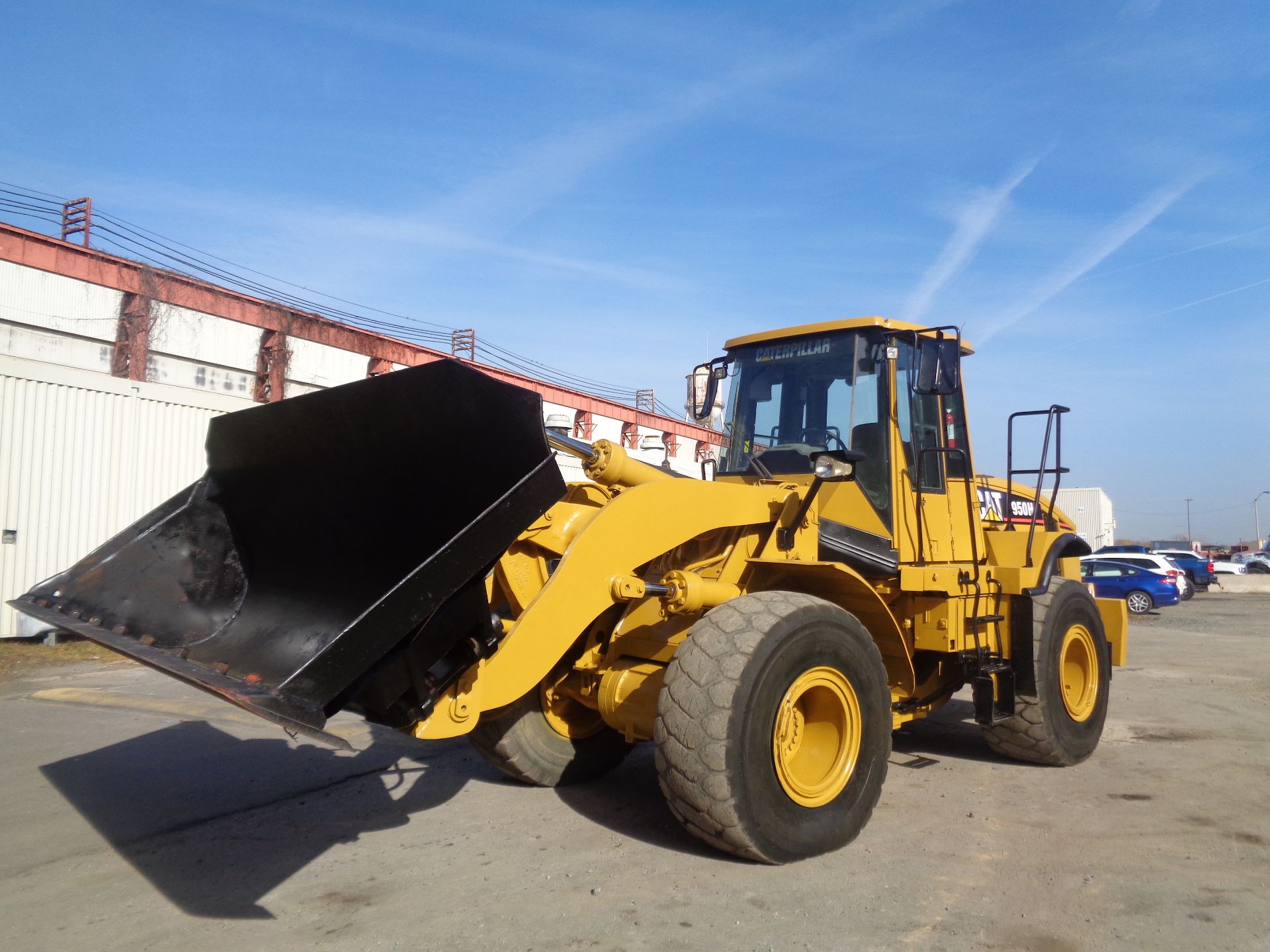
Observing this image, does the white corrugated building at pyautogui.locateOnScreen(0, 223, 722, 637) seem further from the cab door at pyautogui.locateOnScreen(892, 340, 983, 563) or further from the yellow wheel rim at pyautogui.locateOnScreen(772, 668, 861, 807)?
the yellow wheel rim at pyautogui.locateOnScreen(772, 668, 861, 807)

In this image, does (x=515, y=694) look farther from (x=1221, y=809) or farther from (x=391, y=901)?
(x=1221, y=809)

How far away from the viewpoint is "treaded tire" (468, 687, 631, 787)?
5.38 meters

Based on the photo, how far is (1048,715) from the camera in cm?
634

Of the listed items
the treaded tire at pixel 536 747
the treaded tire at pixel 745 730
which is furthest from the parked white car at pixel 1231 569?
the treaded tire at pixel 745 730

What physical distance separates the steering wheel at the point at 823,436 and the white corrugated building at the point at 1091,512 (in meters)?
36.7

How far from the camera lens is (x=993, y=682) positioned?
6250 mm

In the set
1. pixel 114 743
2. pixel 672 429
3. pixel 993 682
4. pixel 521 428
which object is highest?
pixel 672 429

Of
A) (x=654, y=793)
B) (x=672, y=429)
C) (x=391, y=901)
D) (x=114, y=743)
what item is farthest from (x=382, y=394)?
(x=672, y=429)

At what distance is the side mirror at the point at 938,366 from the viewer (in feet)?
18.5

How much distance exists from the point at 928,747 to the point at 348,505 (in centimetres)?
470

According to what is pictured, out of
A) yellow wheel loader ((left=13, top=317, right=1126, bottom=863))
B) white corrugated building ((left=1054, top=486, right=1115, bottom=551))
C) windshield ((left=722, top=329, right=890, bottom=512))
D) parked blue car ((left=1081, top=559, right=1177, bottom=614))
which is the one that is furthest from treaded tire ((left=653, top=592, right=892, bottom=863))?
white corrugated building ((left=1054, top=486, right=1115, bottom=551))

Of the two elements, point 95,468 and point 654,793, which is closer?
point 654,793

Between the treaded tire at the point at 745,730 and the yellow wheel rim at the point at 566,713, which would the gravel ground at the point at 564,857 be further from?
the yellow wheel rim at the point at 566,713

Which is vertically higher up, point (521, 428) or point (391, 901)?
point (521, 428)
